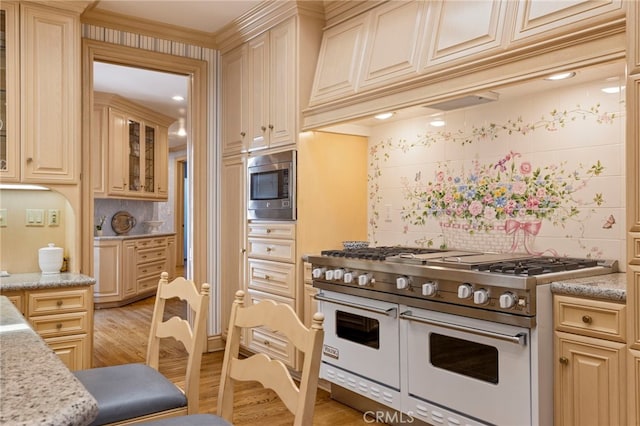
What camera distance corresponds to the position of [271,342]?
11.3ft

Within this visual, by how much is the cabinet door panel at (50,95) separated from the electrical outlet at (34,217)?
0.35 m

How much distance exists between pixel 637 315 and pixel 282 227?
214 cm

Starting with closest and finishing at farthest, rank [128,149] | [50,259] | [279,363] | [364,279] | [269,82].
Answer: [279,363]
[364,279]
[50,259]
[269,82]
[128,149]

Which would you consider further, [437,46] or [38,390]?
[437,46]

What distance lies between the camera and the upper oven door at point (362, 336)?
259 cm

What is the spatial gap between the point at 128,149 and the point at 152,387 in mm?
5476

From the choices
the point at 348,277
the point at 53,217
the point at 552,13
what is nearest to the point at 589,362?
the point at 348,277

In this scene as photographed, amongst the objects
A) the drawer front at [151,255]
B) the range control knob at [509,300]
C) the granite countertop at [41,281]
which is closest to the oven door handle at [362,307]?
the range control knob at [509,300]

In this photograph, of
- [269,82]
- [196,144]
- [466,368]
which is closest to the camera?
[466,368]

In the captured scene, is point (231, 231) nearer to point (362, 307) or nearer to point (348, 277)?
point (348, 277)

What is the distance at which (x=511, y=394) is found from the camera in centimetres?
207

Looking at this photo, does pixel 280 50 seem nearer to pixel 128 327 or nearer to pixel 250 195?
pixel 250 195

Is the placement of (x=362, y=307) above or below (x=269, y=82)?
below

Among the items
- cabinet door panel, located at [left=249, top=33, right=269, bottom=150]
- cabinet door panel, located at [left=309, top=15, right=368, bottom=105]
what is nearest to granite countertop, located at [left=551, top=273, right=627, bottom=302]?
cabinet door panel, located at [left=309, top=15, right=368, bottom=105]
